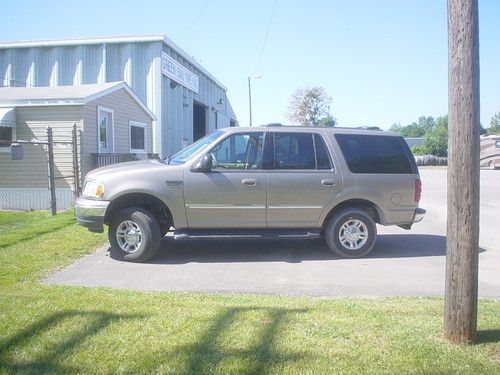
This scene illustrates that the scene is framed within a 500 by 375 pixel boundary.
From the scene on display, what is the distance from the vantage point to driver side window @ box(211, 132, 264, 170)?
285 inches

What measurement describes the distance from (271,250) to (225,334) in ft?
12.8

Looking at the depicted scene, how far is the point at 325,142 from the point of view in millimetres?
7508

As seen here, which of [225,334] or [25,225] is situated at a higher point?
[25,225]

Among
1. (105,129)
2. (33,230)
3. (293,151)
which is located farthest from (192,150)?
(105,129)

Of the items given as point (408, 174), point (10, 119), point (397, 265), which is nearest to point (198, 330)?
point (397, 265)

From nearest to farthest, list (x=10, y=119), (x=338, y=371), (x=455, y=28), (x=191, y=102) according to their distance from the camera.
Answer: (x=338, y=371) → (x=455, y=28) → (x=10, y=119) → (x=191, y=102)

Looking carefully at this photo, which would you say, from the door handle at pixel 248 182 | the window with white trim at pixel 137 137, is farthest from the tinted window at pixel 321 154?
the window with white trim at pixel 137 137

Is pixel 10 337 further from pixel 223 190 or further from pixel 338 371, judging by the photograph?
pixel 223 190

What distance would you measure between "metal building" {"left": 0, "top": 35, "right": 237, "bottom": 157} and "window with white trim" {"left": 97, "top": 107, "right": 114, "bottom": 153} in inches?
201

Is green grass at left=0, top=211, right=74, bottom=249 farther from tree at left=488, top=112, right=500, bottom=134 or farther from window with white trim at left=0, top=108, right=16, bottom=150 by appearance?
tree at left=488, top=112, right=500, bottom=134

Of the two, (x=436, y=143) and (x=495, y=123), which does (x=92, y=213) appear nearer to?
(x=436, y=143)

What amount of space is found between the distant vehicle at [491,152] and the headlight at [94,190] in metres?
38.7

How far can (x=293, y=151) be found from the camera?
7.43m

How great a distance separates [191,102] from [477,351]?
2529cm
